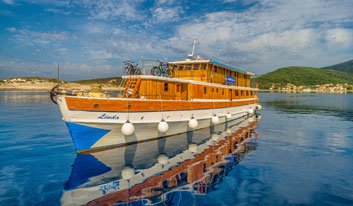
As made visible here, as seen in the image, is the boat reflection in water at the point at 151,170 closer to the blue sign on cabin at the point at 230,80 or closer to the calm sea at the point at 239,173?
the calm sea at the point at 239,173

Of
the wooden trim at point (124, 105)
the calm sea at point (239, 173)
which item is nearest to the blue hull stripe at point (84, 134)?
the calm sea at point (239, 173)

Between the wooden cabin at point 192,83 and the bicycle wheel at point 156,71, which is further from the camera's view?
the bicycle wheel at point 156,71

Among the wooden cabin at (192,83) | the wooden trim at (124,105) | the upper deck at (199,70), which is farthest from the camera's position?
the upper deck at (199,70)

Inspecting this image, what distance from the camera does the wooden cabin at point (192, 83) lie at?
15165 millimetres

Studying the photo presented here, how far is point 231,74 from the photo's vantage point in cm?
2592

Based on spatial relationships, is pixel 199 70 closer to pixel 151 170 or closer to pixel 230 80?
pixel 230 80

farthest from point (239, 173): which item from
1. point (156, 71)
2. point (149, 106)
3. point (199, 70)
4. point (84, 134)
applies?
point (199, 70)

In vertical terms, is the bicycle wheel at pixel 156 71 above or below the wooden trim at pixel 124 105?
above

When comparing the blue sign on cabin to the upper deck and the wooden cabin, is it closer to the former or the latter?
the wooden cabin

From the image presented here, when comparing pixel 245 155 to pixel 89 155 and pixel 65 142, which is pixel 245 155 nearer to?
pixel 89 155

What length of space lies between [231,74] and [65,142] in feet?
57.7

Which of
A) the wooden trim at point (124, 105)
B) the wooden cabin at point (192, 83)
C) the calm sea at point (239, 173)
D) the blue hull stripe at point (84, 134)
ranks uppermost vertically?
the wooden cabin at point (192, 83)

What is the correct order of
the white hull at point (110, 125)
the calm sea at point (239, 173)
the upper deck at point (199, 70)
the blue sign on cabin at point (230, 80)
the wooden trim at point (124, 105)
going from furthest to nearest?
the blue sign on cabin at point (230, 80)
the upper deck at point (199, 70)
the white hull at point (110, 125)
the wooden trim at point (124, 105)
the calm sea at point (239, 173)

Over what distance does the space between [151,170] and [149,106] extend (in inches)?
185
